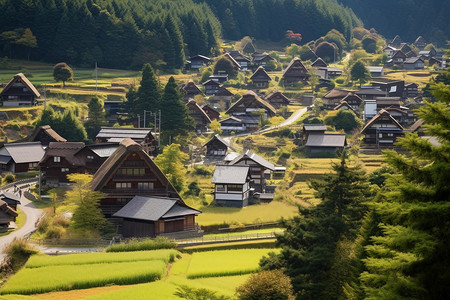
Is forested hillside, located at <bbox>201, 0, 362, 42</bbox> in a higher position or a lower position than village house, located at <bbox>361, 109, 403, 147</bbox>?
higher

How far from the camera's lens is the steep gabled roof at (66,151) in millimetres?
52213

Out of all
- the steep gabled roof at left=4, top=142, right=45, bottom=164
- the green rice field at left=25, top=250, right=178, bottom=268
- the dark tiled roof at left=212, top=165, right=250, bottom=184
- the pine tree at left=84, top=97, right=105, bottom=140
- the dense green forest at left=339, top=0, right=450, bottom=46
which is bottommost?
the green rice field at left=25, top=250, right=178, bottom=268

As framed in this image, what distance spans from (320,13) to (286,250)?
390 feet

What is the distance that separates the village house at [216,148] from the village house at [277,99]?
73.2 ft

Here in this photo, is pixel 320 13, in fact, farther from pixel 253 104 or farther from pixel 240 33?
pixel 253 104

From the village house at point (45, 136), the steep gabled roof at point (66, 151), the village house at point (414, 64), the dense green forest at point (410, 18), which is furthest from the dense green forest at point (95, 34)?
the dense green forest at point (410, 18)

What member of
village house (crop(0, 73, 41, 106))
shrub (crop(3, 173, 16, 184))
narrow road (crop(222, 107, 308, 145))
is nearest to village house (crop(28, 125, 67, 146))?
shrub (crop(3, 173, 16, 184))

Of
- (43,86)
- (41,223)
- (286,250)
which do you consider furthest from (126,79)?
(286,250)

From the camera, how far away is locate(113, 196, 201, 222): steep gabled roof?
1569 inches

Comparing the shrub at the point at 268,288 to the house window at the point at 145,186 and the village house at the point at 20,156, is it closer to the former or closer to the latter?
the house window at the point at 145,186

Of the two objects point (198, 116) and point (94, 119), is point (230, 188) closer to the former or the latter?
point (94, 119)

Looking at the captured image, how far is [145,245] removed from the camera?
36.8m

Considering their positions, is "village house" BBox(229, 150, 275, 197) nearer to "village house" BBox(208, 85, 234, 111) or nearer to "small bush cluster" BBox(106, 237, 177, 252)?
"small bush cluster" BBox(106, 237, 177, 252)

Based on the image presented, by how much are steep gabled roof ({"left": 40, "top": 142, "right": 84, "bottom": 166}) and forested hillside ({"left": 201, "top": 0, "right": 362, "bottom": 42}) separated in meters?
87.1
